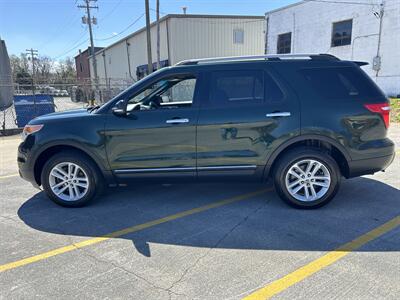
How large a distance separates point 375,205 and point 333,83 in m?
1.70

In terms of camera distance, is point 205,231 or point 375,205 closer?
point 205,231

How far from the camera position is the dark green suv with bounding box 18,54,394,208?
3.98 m

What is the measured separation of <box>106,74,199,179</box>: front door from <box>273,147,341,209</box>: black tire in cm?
112

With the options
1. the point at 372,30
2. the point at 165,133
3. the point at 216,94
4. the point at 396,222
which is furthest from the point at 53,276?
the point at 372,30

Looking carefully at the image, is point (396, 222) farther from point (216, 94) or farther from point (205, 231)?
point (216, 94)

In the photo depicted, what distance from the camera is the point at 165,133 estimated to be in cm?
404

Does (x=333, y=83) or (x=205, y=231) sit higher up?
(x=333, y=83)

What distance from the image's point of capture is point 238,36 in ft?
92.0

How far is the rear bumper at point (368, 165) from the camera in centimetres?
406

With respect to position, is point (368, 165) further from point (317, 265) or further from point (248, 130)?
point (317, 265)

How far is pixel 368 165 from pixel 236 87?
1.96 m

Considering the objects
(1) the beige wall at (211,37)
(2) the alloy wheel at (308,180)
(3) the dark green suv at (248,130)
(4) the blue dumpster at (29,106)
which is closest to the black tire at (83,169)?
(3) the dark green suv at (248,130)

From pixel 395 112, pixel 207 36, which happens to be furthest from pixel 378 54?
pixel 207 36

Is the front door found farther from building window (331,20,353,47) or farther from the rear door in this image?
building window (331,20,353,47)
